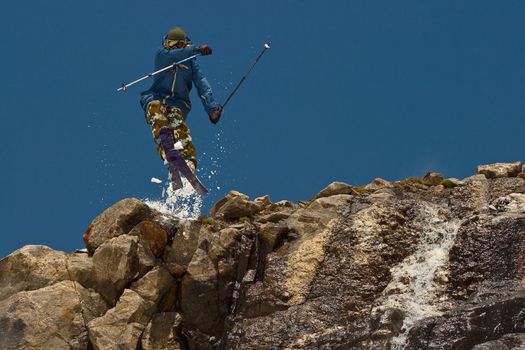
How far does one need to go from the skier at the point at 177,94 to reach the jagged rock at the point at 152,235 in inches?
123

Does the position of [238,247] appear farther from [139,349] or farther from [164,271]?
[139,349]

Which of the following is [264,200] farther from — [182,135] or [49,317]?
[49,317]

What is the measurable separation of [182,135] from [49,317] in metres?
6.45

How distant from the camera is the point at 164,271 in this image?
19.4m

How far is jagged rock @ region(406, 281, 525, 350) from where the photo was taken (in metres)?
14.7

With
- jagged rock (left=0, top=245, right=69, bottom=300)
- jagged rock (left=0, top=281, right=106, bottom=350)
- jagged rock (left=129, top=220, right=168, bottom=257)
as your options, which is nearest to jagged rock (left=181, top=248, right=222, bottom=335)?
jagged rock (left=129, top=220, right=168, bottom=257)

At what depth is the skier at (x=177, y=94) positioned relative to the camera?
23.1m

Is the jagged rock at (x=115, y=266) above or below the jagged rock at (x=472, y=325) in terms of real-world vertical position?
above

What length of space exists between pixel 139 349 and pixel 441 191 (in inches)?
301

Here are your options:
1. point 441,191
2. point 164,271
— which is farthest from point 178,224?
point 441,191

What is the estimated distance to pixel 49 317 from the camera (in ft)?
60.3

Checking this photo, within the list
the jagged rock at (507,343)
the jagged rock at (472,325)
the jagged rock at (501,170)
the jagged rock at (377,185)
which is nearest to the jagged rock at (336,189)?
the jagged rock at (377,185)

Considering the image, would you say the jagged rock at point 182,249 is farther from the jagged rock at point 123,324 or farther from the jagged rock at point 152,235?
the jagged rock at point 123,324

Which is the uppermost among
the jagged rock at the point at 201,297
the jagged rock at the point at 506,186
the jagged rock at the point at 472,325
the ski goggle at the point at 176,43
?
the ski goggle at the point at 176,43
